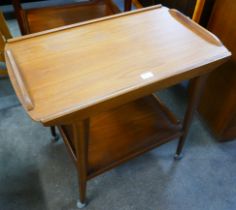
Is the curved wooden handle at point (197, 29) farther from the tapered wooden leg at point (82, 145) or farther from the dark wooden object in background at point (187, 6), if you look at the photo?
the tapered wooden leg at point (82, 145)

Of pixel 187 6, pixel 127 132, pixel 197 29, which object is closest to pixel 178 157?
pixel 127 132

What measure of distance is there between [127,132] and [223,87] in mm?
572

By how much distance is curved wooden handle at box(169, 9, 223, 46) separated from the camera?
0.89 m

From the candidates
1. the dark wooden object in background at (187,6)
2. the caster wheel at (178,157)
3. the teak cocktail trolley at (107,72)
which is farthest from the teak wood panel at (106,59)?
the caster wheel at (178,157)

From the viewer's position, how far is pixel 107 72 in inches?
30.2

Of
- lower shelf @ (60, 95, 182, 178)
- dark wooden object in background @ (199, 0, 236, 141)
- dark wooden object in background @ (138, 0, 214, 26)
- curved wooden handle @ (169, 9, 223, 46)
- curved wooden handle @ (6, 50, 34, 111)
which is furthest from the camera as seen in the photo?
dark wooden object in background @ (138, 0, 214, 26)

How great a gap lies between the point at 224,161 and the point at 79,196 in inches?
31.5

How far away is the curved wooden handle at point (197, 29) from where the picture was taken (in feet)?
2.91

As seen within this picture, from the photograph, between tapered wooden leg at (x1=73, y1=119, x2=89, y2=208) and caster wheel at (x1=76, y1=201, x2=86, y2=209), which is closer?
tapered wooden leg at (x1=73, y1=119, x2=89, y2=208)

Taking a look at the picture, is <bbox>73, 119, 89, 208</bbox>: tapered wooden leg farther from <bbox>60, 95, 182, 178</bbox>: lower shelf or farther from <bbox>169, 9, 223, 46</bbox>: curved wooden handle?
<bbox>169, 9, 223, 46</bbox>: curved wooden handle

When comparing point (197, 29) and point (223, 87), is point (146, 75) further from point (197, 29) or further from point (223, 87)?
point (223, 87)

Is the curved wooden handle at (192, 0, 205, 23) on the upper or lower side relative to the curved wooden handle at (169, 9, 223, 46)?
lower

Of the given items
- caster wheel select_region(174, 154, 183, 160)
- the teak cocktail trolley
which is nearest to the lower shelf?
the teak cocktail trolley

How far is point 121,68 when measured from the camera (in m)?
0.78
